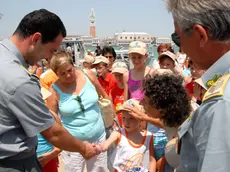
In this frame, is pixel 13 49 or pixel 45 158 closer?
pixel 13 49

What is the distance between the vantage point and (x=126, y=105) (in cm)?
266

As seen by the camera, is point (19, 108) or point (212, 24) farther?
point (19, 108)

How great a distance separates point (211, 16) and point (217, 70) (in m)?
0.20

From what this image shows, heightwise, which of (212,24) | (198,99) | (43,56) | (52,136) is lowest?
(198,99)

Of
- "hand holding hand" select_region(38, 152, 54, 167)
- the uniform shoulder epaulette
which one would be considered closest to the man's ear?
the uniform shoulder epaulette

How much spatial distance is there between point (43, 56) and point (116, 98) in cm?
210

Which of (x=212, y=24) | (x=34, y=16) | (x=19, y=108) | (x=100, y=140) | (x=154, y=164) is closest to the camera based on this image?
(x=212, y=24)

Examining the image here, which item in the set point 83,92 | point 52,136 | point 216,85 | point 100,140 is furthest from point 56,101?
point 216,85

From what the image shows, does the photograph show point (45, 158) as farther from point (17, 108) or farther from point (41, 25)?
point (41, 25)

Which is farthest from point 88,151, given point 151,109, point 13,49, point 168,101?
point 13,49

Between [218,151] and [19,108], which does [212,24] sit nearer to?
[218,151]

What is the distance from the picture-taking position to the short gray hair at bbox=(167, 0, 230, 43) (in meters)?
0.92

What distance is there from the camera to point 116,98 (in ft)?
13.0

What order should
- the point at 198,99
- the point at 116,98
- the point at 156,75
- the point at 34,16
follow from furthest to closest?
the point at 116,98
the point at 198,99
the point at 156,75
the point at 34,16
